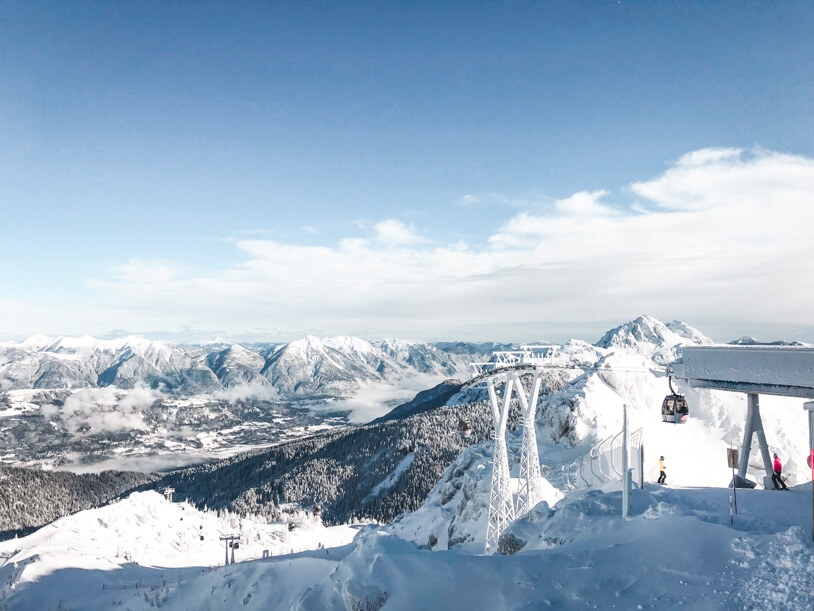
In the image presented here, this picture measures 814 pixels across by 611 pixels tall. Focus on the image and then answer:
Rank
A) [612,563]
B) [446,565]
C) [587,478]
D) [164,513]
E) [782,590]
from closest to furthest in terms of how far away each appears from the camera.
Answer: [782,590], [612,563], [446,565], [587,478], [164,513]

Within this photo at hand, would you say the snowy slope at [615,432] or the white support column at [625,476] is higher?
the white support column at [625,476]

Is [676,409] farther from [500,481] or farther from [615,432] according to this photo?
[615,432]

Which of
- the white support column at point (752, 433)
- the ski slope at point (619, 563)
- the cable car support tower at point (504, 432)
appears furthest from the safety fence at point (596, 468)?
the ski slope at point (619, 563)

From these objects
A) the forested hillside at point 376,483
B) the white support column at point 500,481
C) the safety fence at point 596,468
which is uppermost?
the white support column at point 500,481

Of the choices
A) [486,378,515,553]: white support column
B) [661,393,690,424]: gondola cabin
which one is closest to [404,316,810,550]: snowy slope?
[486,378,515,553]: white support column

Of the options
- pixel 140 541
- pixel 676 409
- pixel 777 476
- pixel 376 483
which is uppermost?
pixel 676 409

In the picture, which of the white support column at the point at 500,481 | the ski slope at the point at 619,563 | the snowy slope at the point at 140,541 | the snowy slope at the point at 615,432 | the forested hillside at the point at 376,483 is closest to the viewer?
the ski slope at the point at 619,563

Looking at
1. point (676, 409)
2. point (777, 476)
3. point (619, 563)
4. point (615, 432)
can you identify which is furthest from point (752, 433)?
point (615, 432)

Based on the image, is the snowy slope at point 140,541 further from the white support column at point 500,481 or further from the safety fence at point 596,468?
the safety fence at point 596,468

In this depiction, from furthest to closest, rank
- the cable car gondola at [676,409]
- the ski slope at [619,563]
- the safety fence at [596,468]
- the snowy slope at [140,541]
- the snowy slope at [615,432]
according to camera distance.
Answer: the snowy slope at [140,541], the snowy slope at [615,432], the safety fence at [596,468], the cable car gondola at [676,409], the ski slope at [619,563]

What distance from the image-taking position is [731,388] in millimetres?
20641

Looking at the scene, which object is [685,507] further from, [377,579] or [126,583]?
[126,583]

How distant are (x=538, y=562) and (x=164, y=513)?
4674 inches

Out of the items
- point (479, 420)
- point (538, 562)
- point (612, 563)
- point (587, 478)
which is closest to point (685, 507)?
point (612, 563)
